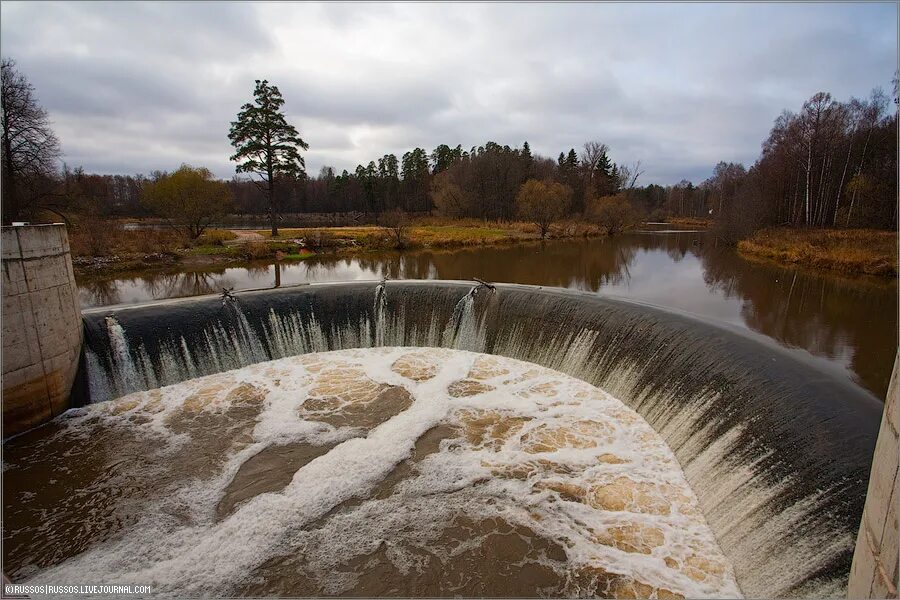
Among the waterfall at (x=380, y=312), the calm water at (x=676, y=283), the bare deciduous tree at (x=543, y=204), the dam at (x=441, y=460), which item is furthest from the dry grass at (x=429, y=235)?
the dam at (x=441, y=460)

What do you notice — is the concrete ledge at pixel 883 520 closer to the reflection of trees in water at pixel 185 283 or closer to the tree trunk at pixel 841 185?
the reflection of trees in water at pixel 185 283

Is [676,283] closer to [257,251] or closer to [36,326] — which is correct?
[36,326]

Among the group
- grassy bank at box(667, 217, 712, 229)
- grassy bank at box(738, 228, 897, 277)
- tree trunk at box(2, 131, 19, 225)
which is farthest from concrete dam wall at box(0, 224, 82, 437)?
grassy bank at box(667, 217, 712, 229)

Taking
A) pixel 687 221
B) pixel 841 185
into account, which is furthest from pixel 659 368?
pixel 687 221

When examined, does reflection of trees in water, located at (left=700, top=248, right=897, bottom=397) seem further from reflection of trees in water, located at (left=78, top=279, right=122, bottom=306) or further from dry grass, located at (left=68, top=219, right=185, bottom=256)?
dry grass, located at (left=68, top=219, right=185, bottom=256)

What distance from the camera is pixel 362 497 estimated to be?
19.3ft

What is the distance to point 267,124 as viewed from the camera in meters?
29.1

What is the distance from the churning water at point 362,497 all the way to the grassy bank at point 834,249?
56.5 feet

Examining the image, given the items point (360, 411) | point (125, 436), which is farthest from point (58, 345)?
point (360, 411)

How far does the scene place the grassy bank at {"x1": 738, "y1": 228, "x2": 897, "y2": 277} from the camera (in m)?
17.9

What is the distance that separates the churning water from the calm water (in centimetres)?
493

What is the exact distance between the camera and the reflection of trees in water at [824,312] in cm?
912

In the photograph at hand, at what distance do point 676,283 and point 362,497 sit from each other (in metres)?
16.3

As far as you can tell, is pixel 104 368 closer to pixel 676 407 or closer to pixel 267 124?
pixel 676 407
